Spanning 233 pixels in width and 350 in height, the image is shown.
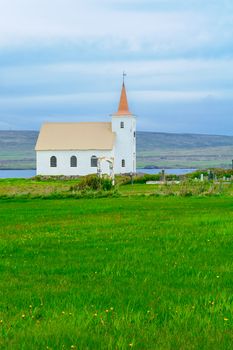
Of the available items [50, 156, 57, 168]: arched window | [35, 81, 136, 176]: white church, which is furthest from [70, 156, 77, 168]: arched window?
[50, 156, 57, 168]: arched window

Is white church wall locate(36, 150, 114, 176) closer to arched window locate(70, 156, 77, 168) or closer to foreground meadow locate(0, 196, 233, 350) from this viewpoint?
arched window locate(70, 156, 77, 168)

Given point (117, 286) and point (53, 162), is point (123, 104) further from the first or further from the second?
point (117, 286)

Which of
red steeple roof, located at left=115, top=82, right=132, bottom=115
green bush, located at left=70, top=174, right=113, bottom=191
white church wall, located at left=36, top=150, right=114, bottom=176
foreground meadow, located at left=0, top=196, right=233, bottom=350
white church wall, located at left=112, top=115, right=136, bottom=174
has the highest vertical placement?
red steeple roof, located at left=115, top=82, right=132, bottom=115

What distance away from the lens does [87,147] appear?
8081cm

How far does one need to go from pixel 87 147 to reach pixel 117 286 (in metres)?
71.5

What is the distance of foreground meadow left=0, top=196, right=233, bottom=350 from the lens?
6965 millimetres

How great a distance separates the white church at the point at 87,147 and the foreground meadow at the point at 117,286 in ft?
205

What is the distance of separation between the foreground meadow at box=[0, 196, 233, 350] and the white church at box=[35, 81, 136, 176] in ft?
205

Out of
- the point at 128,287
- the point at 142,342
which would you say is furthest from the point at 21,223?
the point at 142,342

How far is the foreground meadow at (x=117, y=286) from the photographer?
22.9 feet

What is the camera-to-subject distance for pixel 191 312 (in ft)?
25.9

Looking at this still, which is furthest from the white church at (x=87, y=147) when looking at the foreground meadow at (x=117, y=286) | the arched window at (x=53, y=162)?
the foreground meadow at (x=117, y=286)

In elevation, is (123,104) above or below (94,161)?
above

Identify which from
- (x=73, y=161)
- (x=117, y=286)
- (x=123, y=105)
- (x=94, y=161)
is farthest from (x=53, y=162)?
(x=117, y=286)
